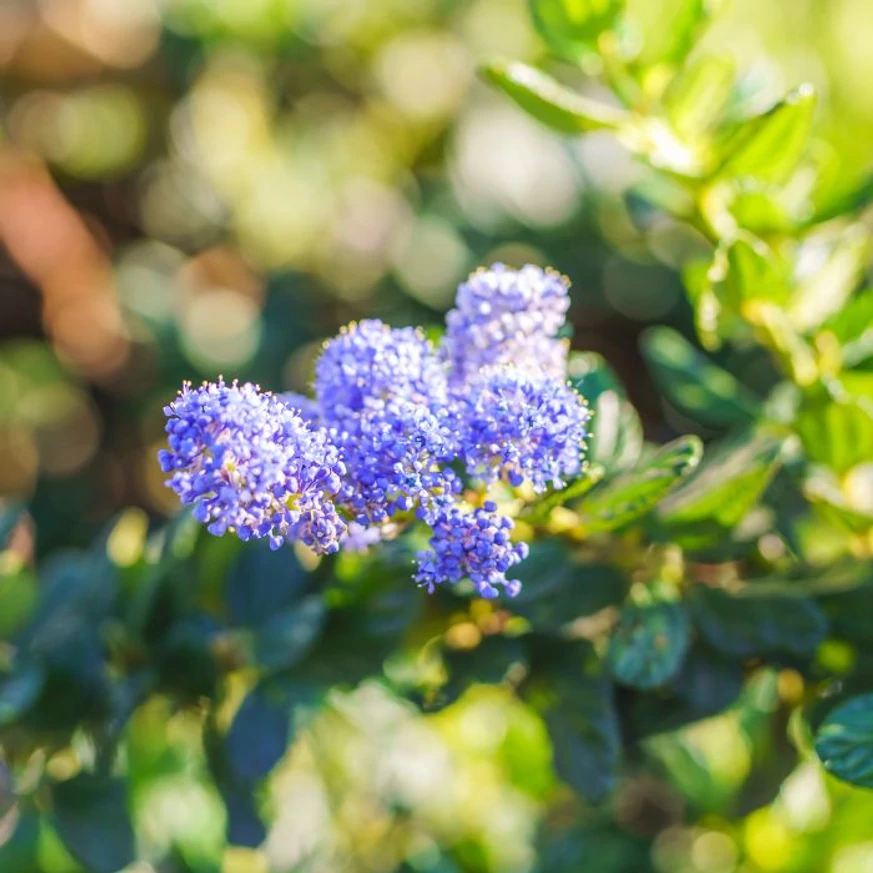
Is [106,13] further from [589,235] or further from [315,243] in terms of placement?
[589,235]

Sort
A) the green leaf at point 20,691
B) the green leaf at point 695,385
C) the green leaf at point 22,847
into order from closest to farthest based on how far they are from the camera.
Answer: the green leaf at point 20,691, the green leaf at point 695,385, the green leaf at point 22,847

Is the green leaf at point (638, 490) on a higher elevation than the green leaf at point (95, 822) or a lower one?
higher

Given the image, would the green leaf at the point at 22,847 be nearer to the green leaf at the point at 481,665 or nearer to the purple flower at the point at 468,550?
the green leaf at the point at 481,665

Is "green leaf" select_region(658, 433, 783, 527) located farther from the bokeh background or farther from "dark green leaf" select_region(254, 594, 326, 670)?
the bokeh background

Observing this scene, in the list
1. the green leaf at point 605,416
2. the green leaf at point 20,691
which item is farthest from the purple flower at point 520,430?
the green leaf at point 20,691

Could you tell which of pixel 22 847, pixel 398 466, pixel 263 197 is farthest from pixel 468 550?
pixel 263 197

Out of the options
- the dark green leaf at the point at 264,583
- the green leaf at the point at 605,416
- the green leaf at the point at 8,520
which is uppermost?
the green leaf at the point at 605,416

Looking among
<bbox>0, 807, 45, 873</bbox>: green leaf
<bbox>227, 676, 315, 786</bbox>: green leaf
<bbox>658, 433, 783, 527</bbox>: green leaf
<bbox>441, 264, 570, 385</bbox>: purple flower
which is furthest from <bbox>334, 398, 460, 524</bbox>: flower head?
<bbox>0, 807, 45, 873</bbox>: green leaf
